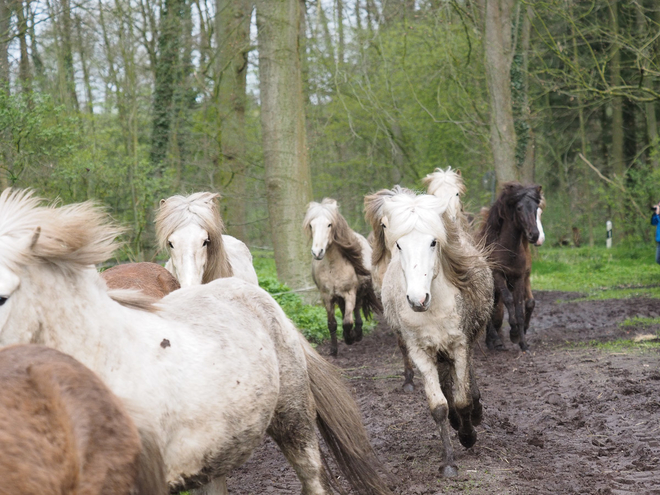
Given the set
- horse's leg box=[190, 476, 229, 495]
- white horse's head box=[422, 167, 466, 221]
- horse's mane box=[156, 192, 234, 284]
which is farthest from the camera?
white horse's head box=[422, 167, 466, 221]

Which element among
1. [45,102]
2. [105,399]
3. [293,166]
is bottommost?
[105,399]

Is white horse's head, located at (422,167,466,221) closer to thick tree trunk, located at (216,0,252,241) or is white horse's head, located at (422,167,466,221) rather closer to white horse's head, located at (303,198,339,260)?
white horse's head, located at (303,198,339,260)

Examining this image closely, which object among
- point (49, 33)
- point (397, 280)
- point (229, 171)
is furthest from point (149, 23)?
point (397, 280)

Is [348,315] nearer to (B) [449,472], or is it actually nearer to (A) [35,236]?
(B) [449,472]

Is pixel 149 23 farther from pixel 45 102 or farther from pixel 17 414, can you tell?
pixel 17 414

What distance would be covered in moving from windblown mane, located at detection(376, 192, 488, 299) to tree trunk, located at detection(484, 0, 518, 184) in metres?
10.4

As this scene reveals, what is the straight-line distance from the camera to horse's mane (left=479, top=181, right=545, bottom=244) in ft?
30.7

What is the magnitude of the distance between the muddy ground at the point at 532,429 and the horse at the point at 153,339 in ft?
5.93

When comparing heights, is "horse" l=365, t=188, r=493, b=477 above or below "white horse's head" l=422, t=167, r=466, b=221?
below

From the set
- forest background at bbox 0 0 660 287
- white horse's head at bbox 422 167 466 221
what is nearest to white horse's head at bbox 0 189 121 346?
white horse's head at bbox 422 167 466 221

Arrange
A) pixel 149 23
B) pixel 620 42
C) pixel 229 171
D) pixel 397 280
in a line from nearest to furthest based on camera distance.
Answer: pixel 397 280
pixel 620 42
pixel 229 171
pixel 149 23

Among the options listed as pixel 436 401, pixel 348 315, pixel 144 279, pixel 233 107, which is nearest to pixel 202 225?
pixel 144 279

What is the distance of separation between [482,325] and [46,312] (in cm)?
371

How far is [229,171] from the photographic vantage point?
13.7m
